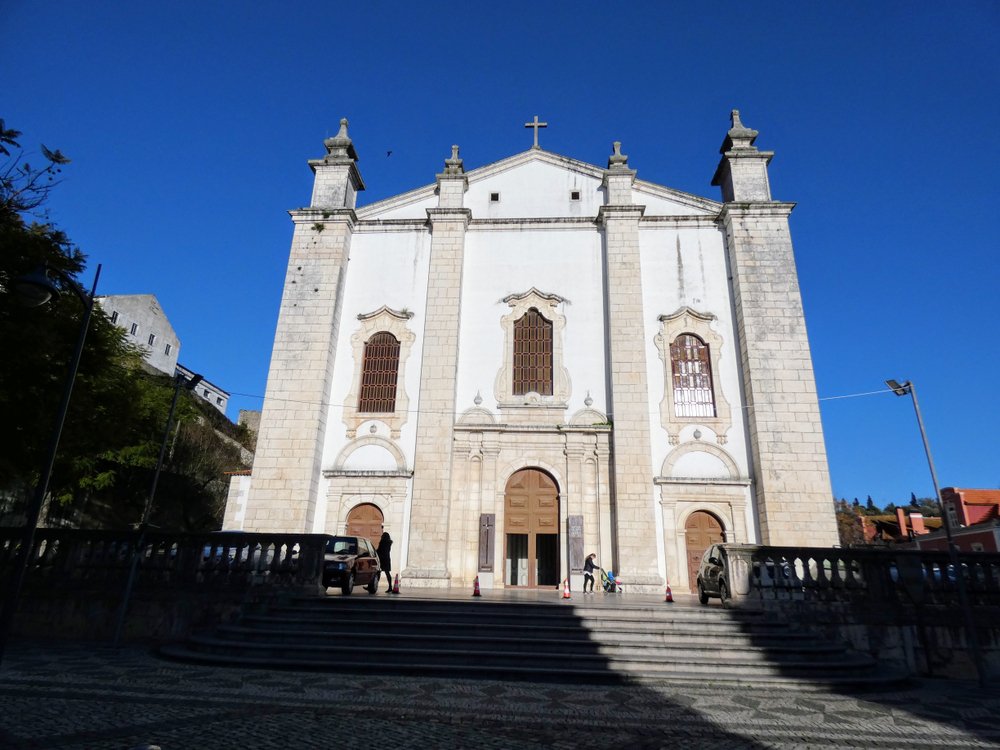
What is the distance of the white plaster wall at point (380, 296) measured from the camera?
18.2m

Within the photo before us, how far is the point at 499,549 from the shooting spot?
17000mm

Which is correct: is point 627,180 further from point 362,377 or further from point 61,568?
point 61,568

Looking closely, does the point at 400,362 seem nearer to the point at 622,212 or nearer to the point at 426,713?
the point at 622,212

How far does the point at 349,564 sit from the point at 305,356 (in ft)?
25.5

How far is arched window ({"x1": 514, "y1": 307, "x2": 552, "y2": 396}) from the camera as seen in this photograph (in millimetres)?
18703

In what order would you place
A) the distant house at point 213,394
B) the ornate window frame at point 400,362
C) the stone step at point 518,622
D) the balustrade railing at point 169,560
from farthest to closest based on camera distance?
the distant house at point 213,394 < the ornate window frame at point 400,362 < the balustrade railing at point 169,560 < the stone step at point 518,622

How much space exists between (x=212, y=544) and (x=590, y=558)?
8.83 meters

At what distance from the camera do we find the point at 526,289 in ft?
65.0

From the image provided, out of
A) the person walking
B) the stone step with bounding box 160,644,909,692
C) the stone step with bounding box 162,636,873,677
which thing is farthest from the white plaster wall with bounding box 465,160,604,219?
the stone step with bounding box 160,644,909,692

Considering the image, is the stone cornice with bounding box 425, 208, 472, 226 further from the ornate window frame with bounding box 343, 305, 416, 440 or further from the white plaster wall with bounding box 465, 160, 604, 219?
the ornate window frame with bounding box 343, 305, 416, 440

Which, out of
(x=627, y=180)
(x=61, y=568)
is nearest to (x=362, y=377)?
(x=61, y=568)

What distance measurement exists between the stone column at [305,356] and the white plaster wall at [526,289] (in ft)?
14.0

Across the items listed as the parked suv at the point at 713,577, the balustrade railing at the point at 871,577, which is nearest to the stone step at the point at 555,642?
the balustrade railing at the point at 871,577

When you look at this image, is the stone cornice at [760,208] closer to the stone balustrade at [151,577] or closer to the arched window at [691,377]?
the arched window at [691,377]
